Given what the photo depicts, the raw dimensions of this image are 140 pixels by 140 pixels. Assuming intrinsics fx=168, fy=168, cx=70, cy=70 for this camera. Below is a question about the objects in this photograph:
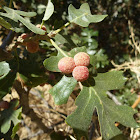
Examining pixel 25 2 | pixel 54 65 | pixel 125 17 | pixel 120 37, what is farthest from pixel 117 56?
pixel 54 65

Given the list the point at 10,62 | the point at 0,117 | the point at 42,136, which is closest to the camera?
the point at 10,62

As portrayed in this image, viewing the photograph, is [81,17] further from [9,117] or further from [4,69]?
[9,117]

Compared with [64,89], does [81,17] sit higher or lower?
higher

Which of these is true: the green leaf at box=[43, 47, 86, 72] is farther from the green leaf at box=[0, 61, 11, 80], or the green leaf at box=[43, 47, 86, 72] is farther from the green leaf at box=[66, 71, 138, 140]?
the green leaf at box=[0, 61, 11, 80]

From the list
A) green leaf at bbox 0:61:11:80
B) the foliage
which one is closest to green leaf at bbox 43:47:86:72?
the foliage

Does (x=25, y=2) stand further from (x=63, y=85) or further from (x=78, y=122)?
(x=78, y=122)

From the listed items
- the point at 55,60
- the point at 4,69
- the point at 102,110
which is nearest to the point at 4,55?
the point at 4,69

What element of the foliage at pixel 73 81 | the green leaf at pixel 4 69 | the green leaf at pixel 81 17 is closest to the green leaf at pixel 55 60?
the foliage at pixel 73 81

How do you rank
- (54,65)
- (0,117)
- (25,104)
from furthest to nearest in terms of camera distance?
(25,104) < (0,117) < (54,65)
